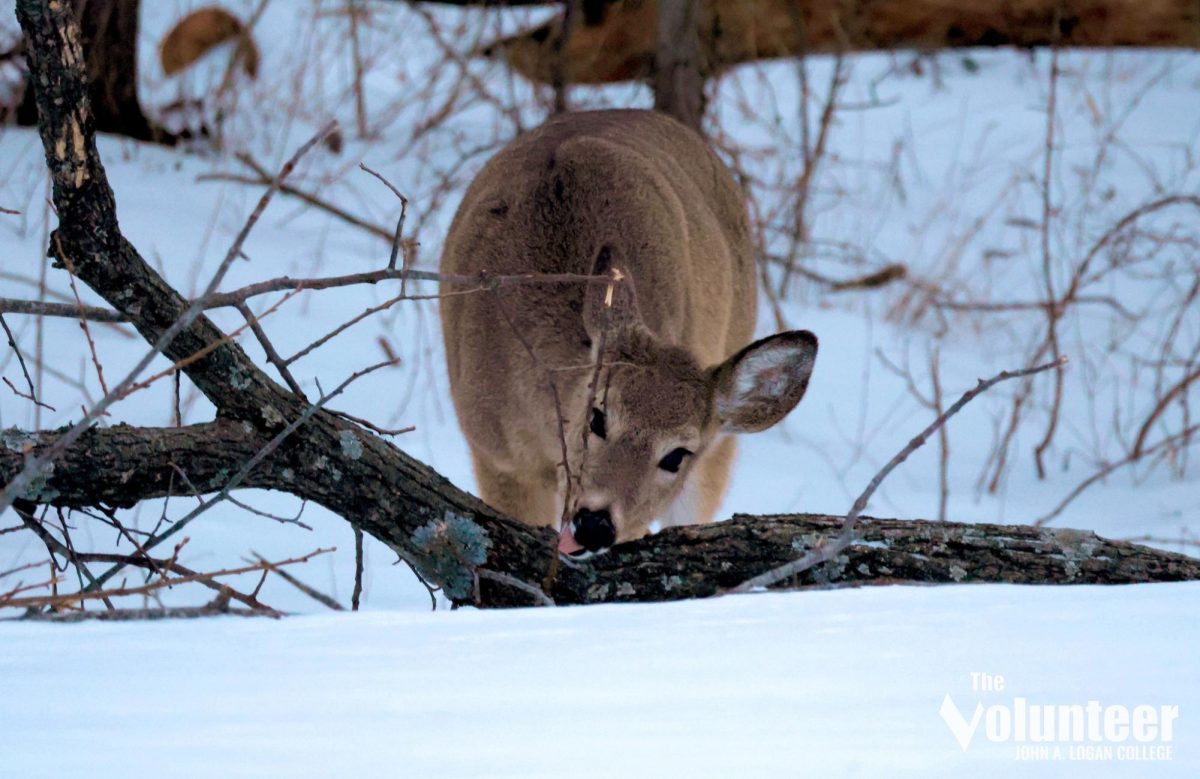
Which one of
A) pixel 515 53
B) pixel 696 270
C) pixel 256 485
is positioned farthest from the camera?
pixel 515 53

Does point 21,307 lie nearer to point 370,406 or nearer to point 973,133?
point 370,406

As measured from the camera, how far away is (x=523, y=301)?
4.88m

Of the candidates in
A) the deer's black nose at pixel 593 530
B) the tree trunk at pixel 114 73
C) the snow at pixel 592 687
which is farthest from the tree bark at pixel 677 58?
the snow at pixel 592 687

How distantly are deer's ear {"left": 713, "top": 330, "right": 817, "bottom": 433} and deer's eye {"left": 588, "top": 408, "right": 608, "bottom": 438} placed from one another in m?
0.37

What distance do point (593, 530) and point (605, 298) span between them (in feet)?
2.42

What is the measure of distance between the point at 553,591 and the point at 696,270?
7.71 feet

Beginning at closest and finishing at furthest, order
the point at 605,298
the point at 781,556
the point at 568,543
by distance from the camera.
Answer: the point at 781,556 < the point at 568,543 < the point at 605,298

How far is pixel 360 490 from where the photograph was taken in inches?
131

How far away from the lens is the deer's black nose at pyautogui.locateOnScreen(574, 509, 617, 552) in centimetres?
377

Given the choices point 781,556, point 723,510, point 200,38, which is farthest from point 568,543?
point 200,38

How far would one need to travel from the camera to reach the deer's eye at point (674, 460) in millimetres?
4316

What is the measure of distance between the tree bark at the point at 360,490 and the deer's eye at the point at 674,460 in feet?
2.58

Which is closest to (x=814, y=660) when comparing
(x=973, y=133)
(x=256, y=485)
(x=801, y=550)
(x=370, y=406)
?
(x=801, y=550)

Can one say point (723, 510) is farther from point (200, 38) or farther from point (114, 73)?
point (200, 38)
